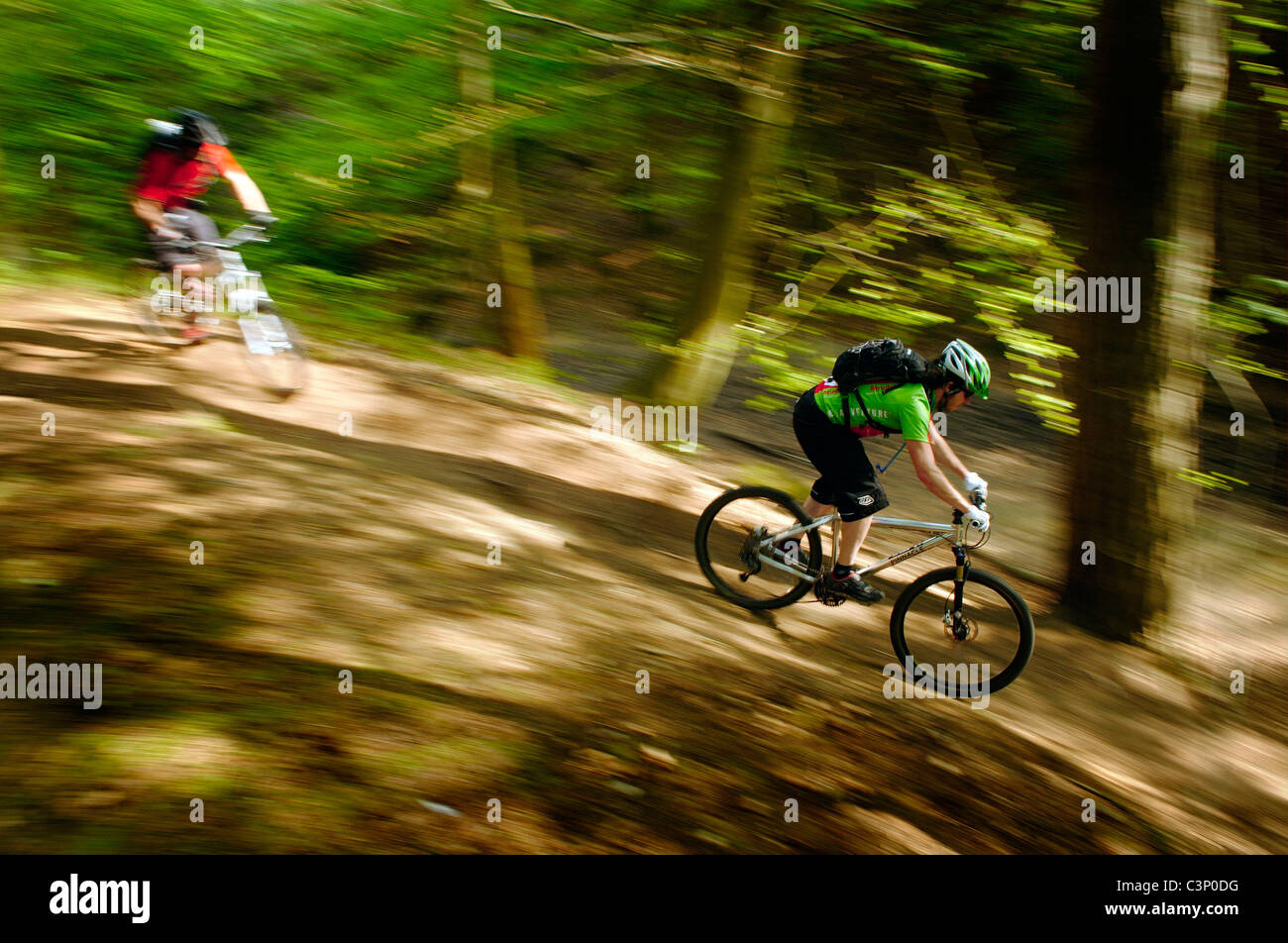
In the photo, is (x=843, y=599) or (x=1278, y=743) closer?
(x=843, y=599)

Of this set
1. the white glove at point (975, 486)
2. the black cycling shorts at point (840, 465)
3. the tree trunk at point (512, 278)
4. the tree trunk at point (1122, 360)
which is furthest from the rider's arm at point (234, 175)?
the tree trunk at point (1122, 360)

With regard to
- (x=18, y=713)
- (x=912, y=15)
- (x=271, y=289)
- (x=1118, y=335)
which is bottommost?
(x=18, y=713)

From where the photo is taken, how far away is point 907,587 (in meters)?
5.62

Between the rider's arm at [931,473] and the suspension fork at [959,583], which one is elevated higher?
the rider's arm at [931,473]

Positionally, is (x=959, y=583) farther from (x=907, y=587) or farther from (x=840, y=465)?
(x=840, y=465)

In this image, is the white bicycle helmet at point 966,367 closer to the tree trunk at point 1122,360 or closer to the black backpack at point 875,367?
Answer: the black backpack at point 875,367

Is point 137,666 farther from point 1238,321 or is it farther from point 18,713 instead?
point 1238,321

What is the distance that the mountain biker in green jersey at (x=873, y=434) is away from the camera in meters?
5.23

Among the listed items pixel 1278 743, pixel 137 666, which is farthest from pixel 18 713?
pixel 1278 743

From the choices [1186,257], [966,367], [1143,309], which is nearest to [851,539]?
[966,367]

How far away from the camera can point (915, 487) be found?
10859 millimetres

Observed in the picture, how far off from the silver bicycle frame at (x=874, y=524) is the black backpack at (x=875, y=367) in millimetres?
595

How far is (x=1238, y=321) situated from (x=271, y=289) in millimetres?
10799

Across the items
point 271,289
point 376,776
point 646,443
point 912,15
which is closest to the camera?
point 376,776
